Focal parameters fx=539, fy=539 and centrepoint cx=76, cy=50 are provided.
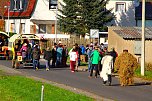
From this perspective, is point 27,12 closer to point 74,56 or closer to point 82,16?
point 82,16

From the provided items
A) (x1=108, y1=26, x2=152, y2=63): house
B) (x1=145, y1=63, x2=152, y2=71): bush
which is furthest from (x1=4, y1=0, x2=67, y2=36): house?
Answer: (x1=145, y1=63, x2=152, y2=71): bush

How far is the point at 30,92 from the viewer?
2142 centimetres

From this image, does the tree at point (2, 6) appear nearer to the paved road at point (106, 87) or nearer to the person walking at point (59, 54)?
the person walking at point (59, 54)

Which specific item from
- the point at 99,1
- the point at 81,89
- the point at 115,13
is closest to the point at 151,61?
the point at 81,89

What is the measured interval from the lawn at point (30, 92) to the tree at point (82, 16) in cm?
3618

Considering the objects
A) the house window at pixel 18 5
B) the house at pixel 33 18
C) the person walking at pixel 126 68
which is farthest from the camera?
the house window at pixel 18 5

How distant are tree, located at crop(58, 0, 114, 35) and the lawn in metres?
36.2

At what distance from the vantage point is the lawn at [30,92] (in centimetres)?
1968

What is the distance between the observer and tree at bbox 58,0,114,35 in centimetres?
6122

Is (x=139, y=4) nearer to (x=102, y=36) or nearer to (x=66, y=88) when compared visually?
(x=102, y=36)

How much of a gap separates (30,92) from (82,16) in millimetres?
40259

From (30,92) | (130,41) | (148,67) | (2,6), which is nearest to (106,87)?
(30,92)

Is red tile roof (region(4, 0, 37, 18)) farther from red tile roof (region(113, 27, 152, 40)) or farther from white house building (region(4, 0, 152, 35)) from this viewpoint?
red tile roof (region(113, 27, 152, 40))

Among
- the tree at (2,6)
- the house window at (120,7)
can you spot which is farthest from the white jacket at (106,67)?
the tree at (2,6)
